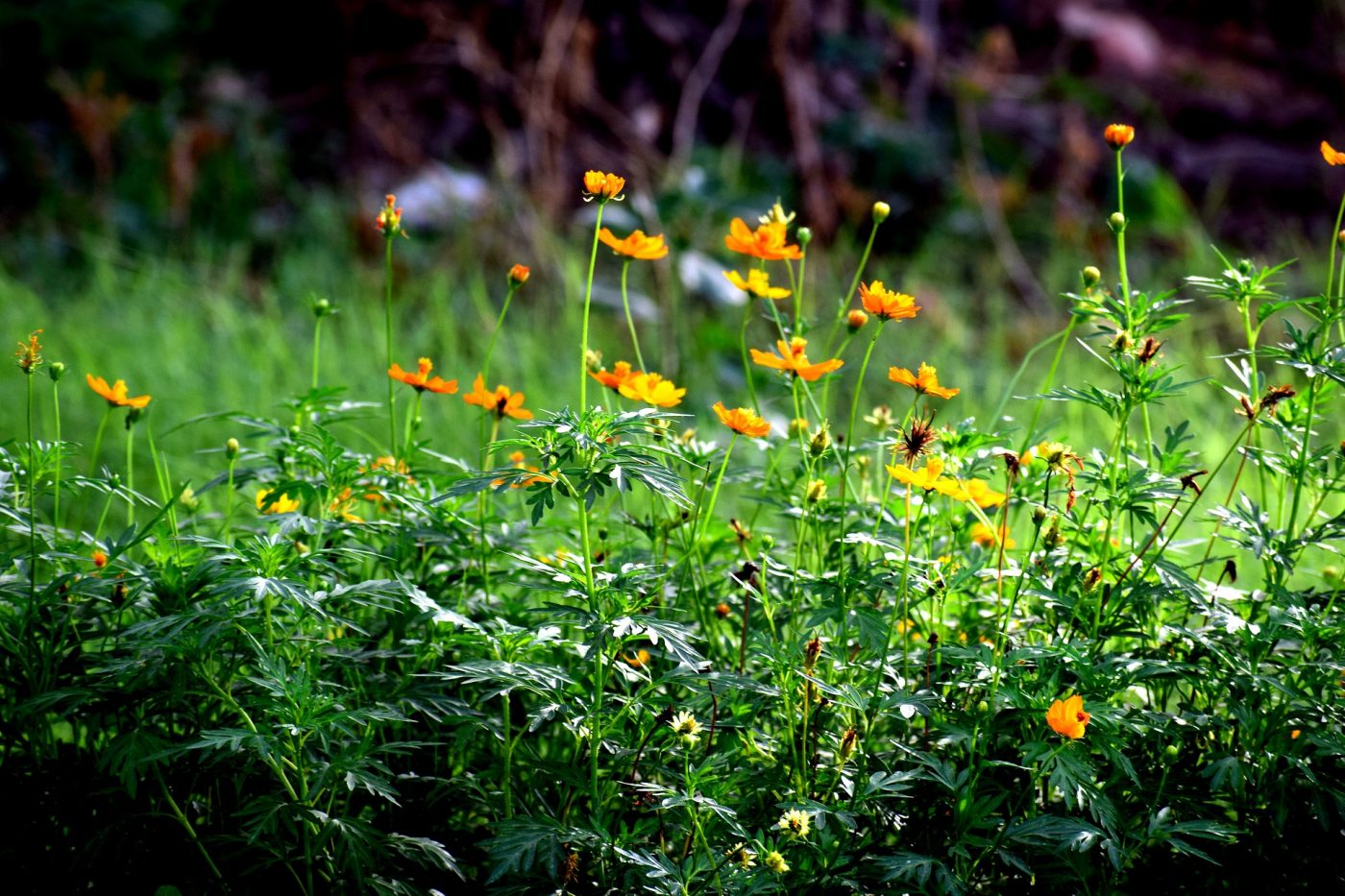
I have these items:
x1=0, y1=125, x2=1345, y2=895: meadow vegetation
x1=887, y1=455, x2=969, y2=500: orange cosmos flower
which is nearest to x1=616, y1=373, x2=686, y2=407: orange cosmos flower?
x1=0, y1=125, x2=1345, y2=895: meadow vegetation

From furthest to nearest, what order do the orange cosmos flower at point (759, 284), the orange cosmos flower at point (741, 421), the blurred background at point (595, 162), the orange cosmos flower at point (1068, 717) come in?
the blurred background at point (595, 162), the orange cosmos flower at point (759, 284), the orange cosmos flower at point (741, 421), the orange cosmos flower at point (1068, 717)

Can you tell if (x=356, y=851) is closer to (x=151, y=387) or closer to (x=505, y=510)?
(x=505, y=510)

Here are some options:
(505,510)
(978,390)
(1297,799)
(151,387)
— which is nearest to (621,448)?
(505,510)

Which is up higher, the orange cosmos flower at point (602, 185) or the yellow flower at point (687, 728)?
the orange cosmos flower at point (602, 185)

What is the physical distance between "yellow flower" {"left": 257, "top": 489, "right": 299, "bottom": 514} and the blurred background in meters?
1.77

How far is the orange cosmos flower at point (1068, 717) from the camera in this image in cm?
108

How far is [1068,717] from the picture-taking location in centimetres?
110

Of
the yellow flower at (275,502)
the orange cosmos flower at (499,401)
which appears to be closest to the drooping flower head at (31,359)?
the yellow flower at (275,502)

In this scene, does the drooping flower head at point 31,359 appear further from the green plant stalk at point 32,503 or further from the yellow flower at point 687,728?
the yellow flower at point 687,728

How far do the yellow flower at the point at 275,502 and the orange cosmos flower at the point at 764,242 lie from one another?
53cm

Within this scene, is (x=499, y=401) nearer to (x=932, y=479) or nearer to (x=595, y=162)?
(x=932, y=479)

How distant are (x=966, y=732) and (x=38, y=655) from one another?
90cm

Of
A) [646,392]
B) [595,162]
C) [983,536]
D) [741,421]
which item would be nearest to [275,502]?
[646,392]

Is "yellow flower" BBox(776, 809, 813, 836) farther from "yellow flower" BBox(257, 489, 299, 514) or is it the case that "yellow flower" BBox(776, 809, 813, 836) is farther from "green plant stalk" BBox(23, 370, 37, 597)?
"green plant stalk" BBox(23, 370, 37, 597)
